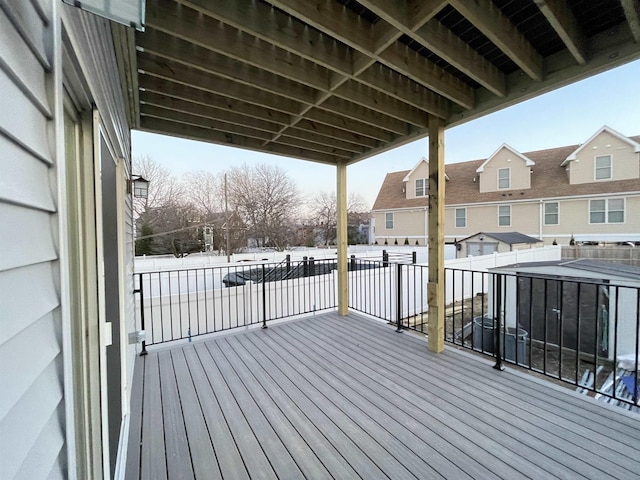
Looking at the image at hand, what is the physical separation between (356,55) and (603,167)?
15.4 meters

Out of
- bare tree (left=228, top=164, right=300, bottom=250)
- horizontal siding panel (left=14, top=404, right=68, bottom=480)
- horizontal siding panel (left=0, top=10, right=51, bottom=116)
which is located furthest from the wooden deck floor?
bare tree (left=228, top=164, right=300, bottom=250)

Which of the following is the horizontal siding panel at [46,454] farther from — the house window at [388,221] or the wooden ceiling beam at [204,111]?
the house window at [388,221]

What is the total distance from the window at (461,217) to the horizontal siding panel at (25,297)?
16.7m

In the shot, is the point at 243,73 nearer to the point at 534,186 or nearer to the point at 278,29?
the point at 278,29

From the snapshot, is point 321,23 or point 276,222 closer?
point 321,23

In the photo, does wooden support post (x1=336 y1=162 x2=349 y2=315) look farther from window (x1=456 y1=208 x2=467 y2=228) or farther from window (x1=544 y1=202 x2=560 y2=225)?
window (x1=544 y1=202 x2=560 y2=225)

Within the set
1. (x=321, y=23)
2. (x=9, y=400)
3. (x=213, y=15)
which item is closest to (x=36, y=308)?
(x=9, y=400)

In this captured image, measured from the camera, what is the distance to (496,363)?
2883 mm

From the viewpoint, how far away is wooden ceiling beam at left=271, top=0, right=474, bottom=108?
1673mm

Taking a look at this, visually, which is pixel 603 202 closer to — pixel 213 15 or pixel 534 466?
pixel 534 466

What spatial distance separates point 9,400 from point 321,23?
2091mm

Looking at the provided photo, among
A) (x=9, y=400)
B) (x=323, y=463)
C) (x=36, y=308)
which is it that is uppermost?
(x=36, y=308)

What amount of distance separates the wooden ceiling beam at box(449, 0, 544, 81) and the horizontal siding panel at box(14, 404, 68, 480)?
7.60 ft

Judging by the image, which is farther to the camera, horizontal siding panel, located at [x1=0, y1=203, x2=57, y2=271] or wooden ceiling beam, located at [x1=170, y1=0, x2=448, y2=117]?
wooden ceiling beam, located at [x1=170, y1=0, x2=448, y2=117]
